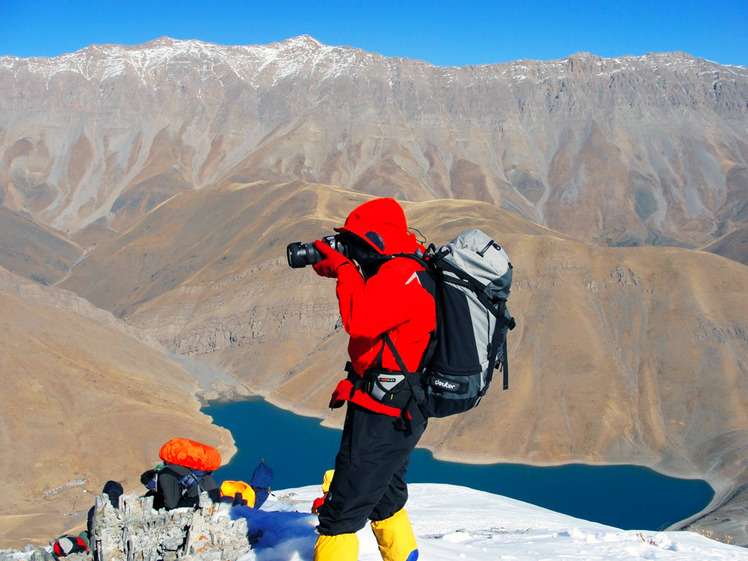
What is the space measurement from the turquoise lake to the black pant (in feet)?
107

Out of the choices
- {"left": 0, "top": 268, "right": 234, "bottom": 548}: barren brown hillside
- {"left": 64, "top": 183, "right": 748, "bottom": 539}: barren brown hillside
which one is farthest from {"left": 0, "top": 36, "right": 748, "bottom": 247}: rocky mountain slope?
{"left": 0, "top": 268, "right": 234, "bottom": 548}: barren brown hillside

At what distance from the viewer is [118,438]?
37.8m

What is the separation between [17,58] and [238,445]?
557 ft

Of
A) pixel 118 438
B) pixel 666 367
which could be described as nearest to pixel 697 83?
pixel 666 367

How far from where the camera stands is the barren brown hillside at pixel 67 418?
32.0 m

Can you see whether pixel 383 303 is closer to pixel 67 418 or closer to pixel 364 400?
pixel 364 400

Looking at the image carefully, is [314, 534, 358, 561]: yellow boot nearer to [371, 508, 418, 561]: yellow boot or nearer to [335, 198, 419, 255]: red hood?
[371, 508, 418, 561]: yellow boot

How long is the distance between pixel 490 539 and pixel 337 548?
15.4 feet

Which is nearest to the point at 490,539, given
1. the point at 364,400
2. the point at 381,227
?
the point at 364,400

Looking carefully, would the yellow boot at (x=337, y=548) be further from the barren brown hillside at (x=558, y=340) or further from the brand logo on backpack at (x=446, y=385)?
the barren brown hillside at (x=558, y=340)

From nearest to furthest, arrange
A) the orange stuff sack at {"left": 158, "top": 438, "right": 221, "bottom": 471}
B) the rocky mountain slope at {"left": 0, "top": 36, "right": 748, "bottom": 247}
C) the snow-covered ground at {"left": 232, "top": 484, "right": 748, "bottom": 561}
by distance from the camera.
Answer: the snow-covered ground at {"left": 232, "top": 484, "right": 748, "bottom": 561} → the orange stuff sack at {"left": 158, "top": 438, "right": 221, "bottom": 471} → the rocky mountain slope at {"left": 0, "top": 36, "right": 748, "bottom": 247}

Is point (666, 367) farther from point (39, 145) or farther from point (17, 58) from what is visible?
point (17, 58)

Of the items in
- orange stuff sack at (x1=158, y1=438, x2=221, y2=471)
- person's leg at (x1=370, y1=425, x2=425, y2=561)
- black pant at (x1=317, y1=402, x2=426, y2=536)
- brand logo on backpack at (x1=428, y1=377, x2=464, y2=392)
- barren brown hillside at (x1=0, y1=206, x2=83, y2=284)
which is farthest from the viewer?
barren brown hillside at (x1=0, y1=206, x2=83, y2=284)

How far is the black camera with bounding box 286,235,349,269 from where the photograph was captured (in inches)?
199
